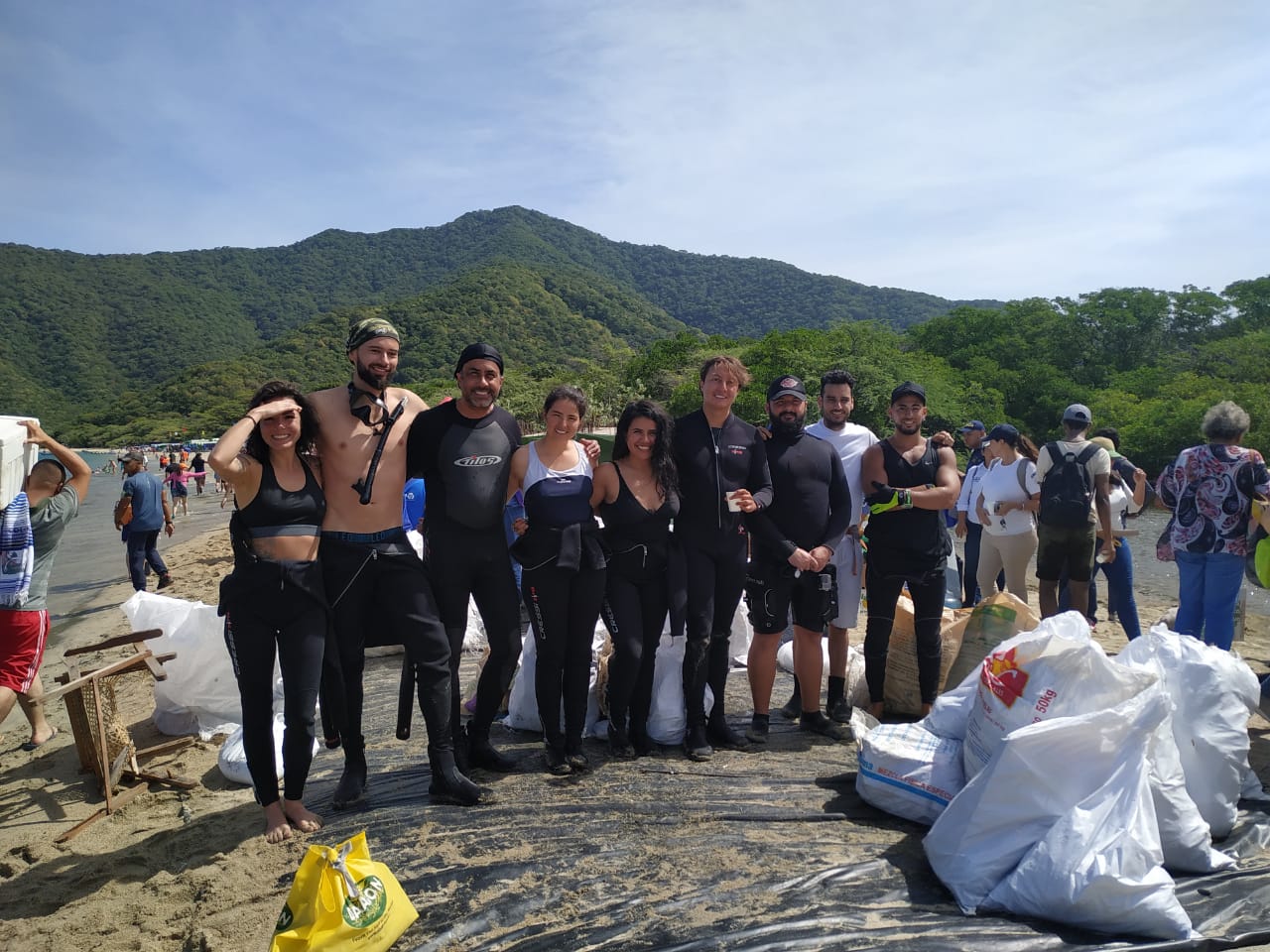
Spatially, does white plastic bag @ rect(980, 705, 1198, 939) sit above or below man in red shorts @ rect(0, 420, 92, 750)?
below

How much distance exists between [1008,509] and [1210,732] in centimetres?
301

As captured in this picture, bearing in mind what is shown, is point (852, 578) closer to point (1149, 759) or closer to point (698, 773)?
point (698, 773)

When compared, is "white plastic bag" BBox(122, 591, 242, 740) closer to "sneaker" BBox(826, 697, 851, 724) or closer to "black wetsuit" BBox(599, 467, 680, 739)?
"black wetsuit" BBox(599, 467, 680, 739)

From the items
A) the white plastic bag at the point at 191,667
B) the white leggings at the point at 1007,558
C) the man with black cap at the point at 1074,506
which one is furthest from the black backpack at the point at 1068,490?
the white plastic bag at the point at 191,667

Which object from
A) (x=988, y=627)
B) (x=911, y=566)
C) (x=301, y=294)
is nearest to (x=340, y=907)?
(x=911, y=566)

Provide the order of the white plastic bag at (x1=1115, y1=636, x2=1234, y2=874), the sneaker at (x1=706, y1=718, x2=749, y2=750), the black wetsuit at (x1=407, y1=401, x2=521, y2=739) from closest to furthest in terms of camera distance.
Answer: the white plastic bag at (x1=1115, y1=636, x2=1234, y2=874)
the black wetsuit at (x1=407, y1=401, x2=521, y2=739)
the sneaker at (x1=706, y1=718, x2=749, y2=750)

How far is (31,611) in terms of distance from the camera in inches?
154

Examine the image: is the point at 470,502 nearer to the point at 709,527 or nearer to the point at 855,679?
the point at 709,527

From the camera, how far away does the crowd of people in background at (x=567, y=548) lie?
2.91 meters

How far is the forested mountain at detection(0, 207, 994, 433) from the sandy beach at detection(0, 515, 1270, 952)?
3785 inches

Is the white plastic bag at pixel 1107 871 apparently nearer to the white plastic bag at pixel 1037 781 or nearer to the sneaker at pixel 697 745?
the white plastic bag at pixel 1037 781

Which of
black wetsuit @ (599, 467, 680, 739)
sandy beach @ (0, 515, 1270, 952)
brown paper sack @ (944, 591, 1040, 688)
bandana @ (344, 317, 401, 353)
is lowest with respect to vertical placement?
sandy beach @ (0, 515, 1270, 952)

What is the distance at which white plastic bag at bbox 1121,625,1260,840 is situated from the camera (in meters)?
2.77

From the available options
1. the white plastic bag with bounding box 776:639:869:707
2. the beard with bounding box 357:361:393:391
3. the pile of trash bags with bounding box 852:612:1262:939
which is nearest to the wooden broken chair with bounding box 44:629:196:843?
the beard with bounding box 357:361:393:391
